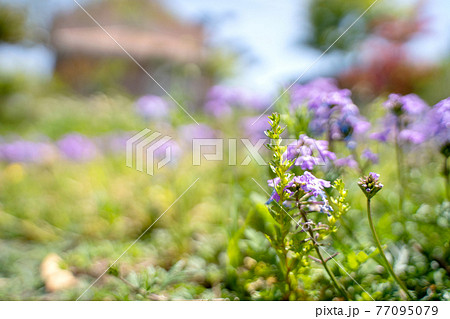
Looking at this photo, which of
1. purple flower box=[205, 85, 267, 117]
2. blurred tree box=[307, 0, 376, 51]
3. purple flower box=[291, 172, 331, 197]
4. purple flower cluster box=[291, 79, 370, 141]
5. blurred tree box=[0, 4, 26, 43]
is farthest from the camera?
blurred tree box=[0, 4, 26, 43]

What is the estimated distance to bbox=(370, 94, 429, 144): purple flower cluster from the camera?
1.25 metres

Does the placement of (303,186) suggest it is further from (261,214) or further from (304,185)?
(261,214)

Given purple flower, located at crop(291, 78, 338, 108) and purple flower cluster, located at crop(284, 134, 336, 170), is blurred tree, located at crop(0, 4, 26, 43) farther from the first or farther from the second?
purple flower cluster, located at crop(284, 134, 336, 170)

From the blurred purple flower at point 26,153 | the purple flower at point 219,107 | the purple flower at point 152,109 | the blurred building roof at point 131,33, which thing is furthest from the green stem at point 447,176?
the blurred building roof at point 131,33

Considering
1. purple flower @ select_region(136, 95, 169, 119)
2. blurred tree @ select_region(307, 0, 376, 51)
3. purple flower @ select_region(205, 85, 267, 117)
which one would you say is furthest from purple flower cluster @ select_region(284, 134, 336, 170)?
blurred tree @ select_region(307, 0, 376, 51)

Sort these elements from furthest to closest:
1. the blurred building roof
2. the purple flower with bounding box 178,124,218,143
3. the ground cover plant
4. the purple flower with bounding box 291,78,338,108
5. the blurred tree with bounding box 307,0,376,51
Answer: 1. the blurred building roof
2. the blurred tree with bounding box 307,0,376,51
3. the purple flower with bounding box 178,124,218,143
4. the purple flower with bounding box 291,78,338,108
5. the ground cover plant

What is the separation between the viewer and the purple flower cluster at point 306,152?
3.15 feet

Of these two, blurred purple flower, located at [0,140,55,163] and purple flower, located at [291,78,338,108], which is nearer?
purple flower, located at [291,78,338,108]

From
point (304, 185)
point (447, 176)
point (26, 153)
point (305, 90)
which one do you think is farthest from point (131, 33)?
point (304, 185)

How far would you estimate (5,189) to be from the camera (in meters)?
2.88

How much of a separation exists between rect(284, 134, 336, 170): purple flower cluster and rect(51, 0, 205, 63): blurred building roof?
9.53 meters

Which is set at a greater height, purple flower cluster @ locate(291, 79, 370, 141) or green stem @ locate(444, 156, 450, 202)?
purple flower cluster @ locate(291, 79, 370, 141)
